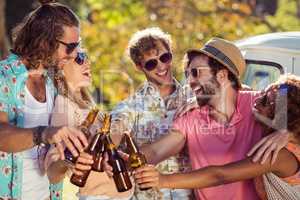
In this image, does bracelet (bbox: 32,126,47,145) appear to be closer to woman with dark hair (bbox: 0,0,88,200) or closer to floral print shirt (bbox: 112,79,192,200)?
woman with dark hair (bbox: 0,0,88,200)

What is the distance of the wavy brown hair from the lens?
3.94 meters

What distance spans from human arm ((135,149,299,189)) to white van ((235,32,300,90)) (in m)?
1.27

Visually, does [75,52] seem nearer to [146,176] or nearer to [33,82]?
[33,82]

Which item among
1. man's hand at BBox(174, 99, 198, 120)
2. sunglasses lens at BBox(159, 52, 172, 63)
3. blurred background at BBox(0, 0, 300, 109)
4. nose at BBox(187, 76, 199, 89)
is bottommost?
blurred background at BBox(0, 0, 300, 109)

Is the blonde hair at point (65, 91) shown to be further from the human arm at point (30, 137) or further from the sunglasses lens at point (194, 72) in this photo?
the sunglasses lens at point (194, 72)

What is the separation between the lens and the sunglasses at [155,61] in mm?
4556

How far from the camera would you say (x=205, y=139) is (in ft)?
13.5

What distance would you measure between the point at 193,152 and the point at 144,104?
501 millimetres

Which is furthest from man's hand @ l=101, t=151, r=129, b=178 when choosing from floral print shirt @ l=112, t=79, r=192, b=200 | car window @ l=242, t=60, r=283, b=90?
car window @ l=242, t=60, r=283, b=90

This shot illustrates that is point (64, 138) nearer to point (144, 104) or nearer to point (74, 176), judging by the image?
point (74, 176)

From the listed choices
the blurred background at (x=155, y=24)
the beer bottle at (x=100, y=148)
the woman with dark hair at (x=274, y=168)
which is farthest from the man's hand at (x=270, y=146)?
the blurred background at (x=155, y=24)

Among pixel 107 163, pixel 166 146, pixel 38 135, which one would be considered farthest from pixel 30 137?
pixel 166 146

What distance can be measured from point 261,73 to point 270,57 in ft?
0.70

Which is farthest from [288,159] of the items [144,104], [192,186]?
[144,104]
